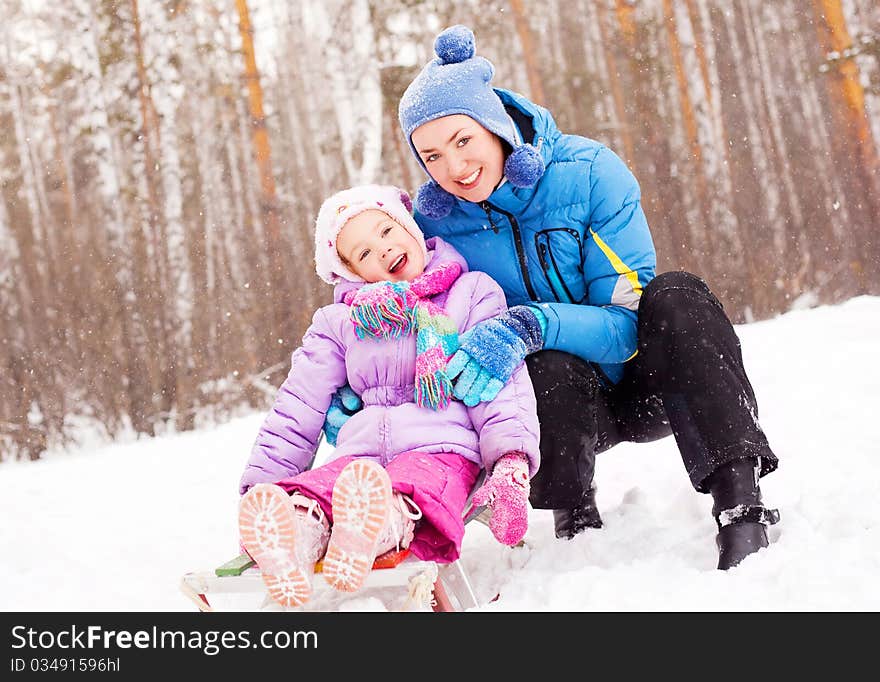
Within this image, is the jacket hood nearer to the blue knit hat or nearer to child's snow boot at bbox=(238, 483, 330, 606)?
the blue knit hat

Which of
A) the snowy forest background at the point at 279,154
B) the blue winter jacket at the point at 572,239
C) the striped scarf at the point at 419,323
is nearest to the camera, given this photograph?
the striped scarf at the point at 419,323

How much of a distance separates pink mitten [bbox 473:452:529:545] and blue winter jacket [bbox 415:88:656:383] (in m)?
0.36

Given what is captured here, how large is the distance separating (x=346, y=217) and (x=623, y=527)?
1.03m

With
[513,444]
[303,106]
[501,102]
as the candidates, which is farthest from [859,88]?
[513,444]

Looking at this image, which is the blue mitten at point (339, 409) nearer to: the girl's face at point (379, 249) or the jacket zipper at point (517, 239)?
the girl's face at point (379, 249)

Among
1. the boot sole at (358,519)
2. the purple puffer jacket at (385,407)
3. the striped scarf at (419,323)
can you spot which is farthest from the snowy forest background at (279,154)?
the boot sole at (358,519)

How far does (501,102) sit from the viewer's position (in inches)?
84.7

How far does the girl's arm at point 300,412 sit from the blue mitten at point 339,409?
0.06 feet

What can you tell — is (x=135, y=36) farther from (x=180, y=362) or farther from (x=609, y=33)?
(x=609, y=33)

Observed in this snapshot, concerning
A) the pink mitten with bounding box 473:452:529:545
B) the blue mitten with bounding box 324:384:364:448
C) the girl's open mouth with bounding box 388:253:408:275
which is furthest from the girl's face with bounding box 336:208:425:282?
the pink mitten with bounding box 473:452:529:545

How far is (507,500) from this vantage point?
1.66 meters

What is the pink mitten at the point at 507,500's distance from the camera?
1.65 metres

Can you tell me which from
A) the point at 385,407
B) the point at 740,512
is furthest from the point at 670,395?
the point at 385,407

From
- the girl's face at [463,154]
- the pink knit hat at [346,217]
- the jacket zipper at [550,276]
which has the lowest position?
the jacket zipper at [550,276]
